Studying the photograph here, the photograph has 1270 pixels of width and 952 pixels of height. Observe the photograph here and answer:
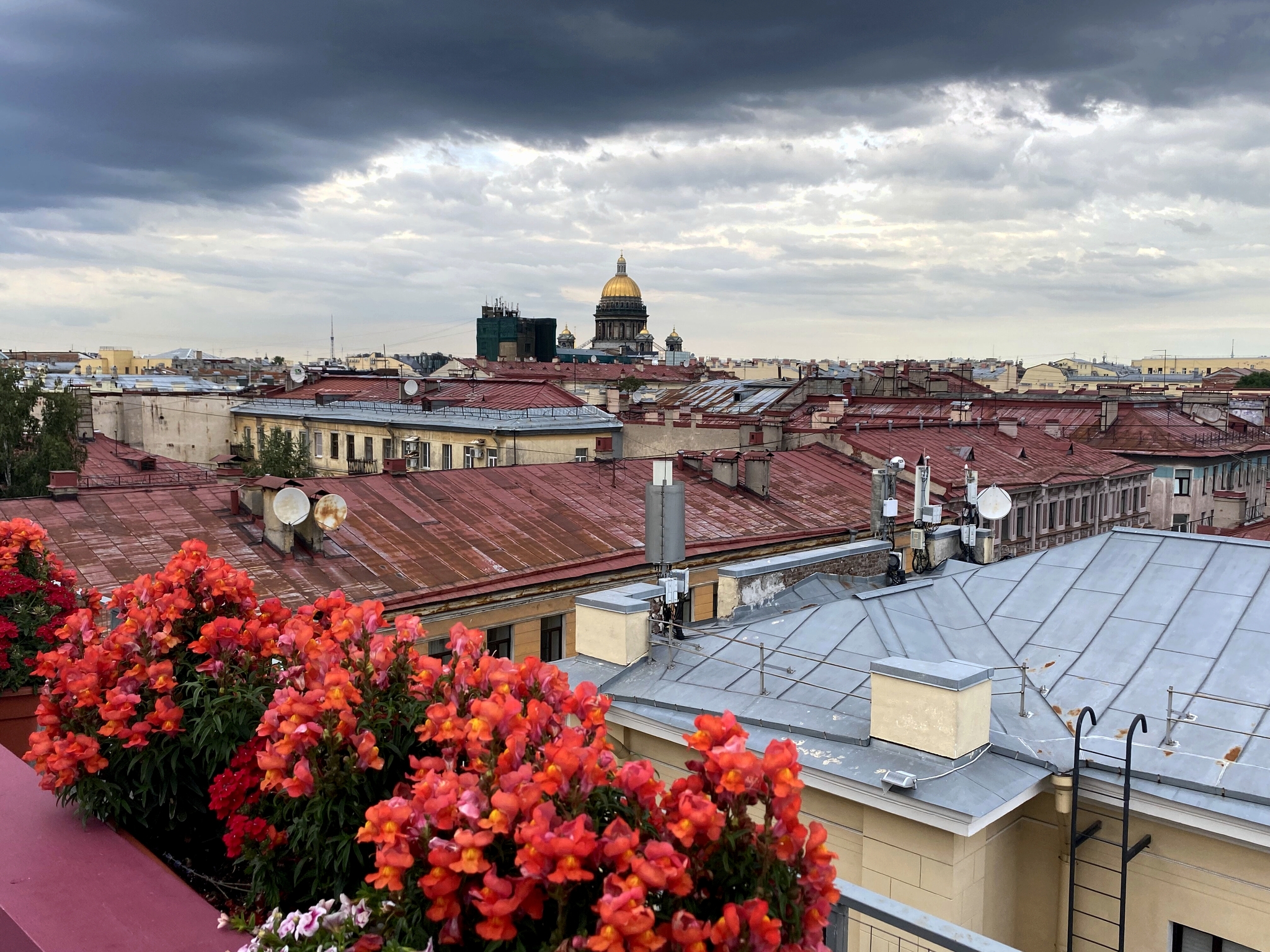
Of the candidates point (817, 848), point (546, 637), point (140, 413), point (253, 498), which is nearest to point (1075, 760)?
point (817, 848)

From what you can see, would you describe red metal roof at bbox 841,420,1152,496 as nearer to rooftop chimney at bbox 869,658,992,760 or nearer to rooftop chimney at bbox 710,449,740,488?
rooftop chimney at bbox 710,449,740,488

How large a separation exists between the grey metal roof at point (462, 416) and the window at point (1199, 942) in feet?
109

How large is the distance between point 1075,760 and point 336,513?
1390 cm

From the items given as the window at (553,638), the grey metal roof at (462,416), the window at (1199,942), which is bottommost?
the window at (553,638)

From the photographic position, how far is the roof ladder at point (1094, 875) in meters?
7.54

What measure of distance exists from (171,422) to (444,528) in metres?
41.8

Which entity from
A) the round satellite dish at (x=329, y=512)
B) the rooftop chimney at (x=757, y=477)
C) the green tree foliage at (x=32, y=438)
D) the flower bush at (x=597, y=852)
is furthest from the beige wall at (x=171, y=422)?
the flower bush at (x=597, y=852)

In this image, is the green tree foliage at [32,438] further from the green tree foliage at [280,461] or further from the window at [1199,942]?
the window at [1199,942]

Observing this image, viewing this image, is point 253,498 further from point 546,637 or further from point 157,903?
point 157,903

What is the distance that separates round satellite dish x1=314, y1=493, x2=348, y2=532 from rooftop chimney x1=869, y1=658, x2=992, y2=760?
12.5m

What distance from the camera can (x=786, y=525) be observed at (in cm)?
2428

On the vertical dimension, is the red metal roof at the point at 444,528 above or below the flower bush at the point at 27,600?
below

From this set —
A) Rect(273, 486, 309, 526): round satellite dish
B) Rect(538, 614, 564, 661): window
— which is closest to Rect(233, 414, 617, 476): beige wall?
Rect(538, 614, 564, 661): window

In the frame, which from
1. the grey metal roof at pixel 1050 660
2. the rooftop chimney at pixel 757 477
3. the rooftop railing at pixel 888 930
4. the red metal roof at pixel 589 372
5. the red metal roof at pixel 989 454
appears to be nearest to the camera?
the rooftop railing at pixel 888 930
